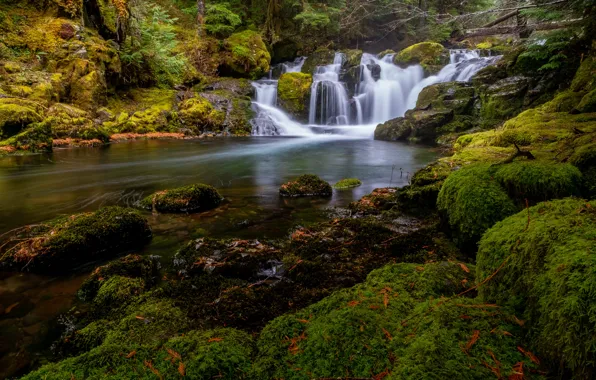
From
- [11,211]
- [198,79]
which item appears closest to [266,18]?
[198,79]

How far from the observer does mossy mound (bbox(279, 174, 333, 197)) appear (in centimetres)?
677

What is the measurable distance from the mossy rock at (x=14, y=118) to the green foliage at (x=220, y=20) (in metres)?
16.2

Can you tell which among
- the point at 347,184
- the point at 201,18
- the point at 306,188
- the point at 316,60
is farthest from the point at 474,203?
the point at 201,18

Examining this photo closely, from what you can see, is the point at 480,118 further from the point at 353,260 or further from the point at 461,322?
the point at 461,322

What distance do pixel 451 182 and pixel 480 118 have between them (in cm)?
1440

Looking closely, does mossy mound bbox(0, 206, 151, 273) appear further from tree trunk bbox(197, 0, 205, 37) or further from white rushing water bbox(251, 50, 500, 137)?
tree trunk bbox(197, 0, 205, 37)

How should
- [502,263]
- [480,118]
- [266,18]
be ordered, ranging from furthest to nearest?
[266,18] < [480,118] < [502,263]

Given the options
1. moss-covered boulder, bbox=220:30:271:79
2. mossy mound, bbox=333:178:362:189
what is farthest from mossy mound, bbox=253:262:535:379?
moss-covered boulder, bbox=220:30:271:79

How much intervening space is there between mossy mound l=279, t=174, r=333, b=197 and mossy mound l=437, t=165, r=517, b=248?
3.51 meters

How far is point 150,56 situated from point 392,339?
2320 centimetres

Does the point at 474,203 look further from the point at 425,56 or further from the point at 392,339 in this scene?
the point at 425,56

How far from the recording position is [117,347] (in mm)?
1747

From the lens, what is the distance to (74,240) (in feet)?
12.4

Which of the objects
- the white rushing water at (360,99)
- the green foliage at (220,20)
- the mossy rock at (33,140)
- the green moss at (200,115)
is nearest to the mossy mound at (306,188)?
the mossy rock at (33,140)
